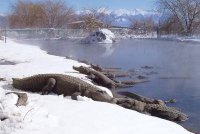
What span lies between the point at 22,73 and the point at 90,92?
12.4 feet

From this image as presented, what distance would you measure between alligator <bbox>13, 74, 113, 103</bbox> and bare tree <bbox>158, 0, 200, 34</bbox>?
49729 mm

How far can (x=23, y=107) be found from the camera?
23.2ft

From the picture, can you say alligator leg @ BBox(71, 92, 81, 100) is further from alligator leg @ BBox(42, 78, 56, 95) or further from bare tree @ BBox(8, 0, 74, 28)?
bare tree @ BBox(8, 0, 74, 28)

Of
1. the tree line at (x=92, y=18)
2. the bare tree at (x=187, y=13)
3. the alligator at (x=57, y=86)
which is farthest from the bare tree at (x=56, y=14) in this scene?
the alligator at (x=57, y=86)

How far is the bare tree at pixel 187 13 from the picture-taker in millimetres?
61306

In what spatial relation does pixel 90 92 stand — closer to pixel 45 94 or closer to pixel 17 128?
pixel 45 94

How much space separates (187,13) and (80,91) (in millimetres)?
54289

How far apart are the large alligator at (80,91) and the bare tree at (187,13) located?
1956 inches

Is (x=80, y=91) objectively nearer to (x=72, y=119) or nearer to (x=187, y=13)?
(x=72, y=119)

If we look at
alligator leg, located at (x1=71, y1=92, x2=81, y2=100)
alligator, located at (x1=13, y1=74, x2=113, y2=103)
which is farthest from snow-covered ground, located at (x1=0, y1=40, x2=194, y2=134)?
alligator, located at (x1=13, y1=74, x2=113, y2=103)

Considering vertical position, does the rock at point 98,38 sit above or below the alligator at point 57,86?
below

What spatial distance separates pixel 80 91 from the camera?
10.7 m

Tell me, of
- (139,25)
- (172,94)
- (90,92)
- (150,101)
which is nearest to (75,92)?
(90,92)

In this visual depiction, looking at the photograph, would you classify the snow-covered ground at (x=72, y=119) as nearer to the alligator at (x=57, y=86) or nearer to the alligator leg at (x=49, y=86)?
the alligator at (x=57, y=86)
